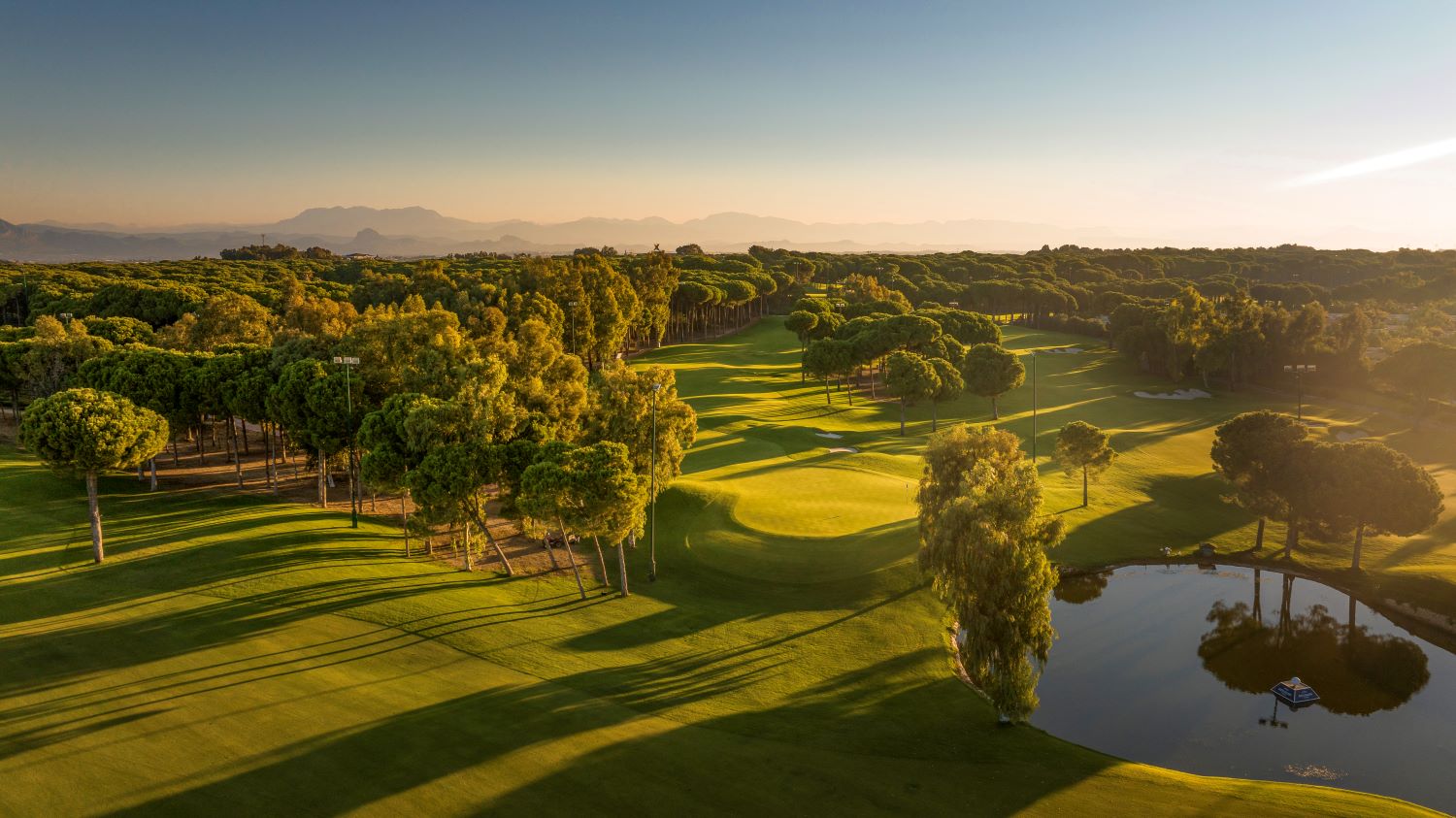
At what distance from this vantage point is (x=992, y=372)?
293 ft

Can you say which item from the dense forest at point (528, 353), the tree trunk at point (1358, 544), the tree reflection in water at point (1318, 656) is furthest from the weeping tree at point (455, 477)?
the tree trunk at point (1358, 544)

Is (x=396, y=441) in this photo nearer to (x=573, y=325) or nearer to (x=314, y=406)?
(x=314, y=406)

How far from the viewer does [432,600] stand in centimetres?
3706

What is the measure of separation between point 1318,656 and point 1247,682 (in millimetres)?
6016

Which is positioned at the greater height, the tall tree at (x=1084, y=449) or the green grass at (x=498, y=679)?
the tall tree at (x=1084, y=449)

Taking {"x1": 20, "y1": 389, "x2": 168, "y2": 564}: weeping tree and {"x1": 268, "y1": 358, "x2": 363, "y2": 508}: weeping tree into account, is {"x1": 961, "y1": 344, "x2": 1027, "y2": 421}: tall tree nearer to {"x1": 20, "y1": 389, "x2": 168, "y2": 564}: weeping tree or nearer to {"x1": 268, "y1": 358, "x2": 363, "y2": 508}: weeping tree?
{"x1": 268, "y1": 358, "x2": 363, "y2": 508}: weeping tree

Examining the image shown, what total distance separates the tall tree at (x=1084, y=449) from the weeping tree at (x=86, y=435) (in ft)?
203

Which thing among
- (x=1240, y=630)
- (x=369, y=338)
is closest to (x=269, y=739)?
(x=369, y=338)

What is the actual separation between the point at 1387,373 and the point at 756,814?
11540 cm

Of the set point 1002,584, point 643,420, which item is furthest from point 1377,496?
point 643,420

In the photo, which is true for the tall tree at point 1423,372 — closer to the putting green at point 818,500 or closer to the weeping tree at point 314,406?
the putting green at point 818,500

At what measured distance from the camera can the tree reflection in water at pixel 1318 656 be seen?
112 ft

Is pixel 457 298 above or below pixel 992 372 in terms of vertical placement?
above

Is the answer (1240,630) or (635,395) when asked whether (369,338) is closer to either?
(635,395)
